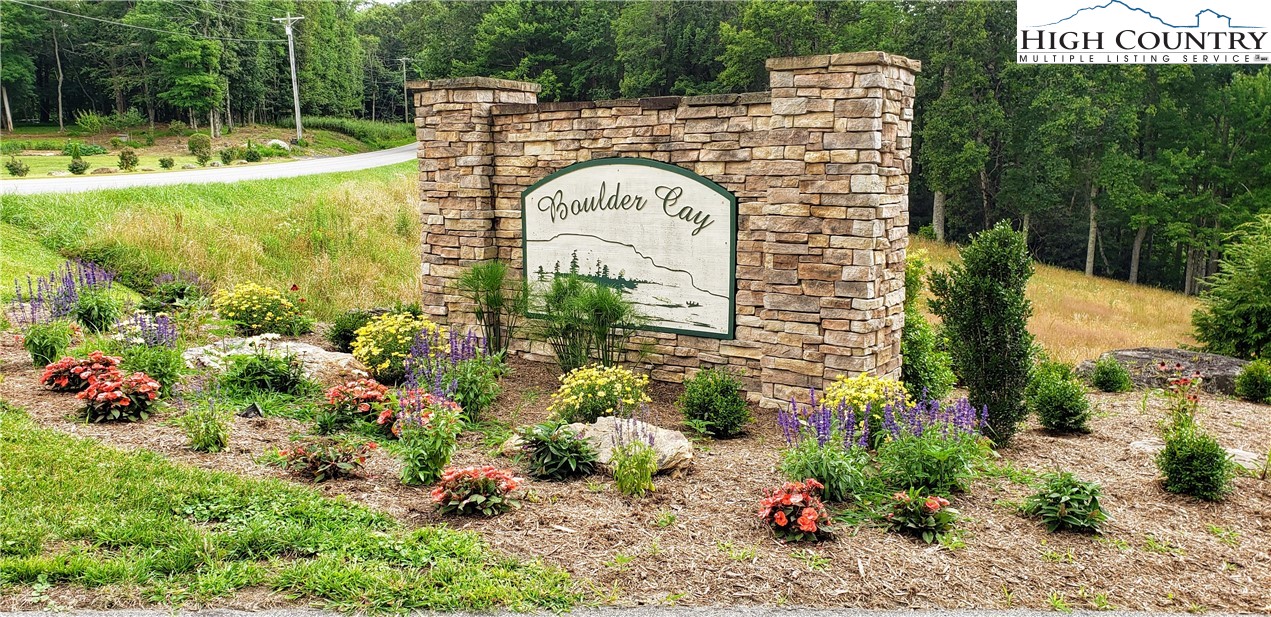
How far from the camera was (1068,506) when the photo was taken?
4.64 metres

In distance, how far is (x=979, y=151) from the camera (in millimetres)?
29359

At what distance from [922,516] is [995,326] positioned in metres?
2.26

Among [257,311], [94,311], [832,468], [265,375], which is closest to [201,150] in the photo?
[257,311]

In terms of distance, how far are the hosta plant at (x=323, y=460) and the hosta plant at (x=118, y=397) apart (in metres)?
1.37

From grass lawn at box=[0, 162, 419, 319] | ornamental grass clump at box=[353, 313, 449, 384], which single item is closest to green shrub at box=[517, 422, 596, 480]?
ornamental grass clump at box=[353, 313, 449, 384]

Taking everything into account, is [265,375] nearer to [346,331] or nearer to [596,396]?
[346,331]

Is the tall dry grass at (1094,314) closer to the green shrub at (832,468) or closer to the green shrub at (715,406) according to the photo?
the green shrub at (715,406)

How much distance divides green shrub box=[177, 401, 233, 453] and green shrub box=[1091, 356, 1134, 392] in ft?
26.6

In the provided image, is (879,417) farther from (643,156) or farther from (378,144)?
(378,144)

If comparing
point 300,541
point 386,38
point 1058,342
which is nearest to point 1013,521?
point 300,541

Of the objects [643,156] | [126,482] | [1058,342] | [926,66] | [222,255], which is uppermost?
[926,66]

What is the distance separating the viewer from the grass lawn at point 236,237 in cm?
1132

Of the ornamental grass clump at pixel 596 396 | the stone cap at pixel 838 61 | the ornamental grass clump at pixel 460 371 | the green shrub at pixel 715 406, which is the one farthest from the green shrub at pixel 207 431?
the stone cap at pixel 838 61

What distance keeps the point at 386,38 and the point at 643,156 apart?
241ft
